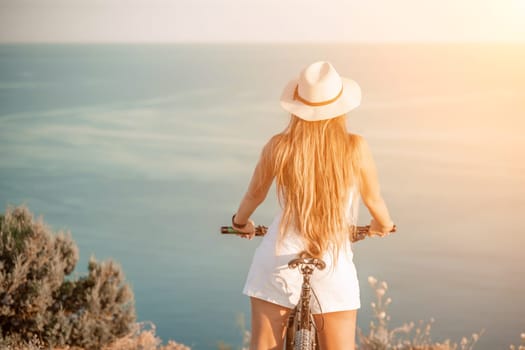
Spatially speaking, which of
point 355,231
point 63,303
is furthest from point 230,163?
point 355,231

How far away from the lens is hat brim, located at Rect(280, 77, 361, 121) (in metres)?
2.38

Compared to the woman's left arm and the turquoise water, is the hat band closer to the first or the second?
the woman's left arm

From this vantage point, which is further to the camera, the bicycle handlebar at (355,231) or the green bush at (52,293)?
the green bush at (52,293)

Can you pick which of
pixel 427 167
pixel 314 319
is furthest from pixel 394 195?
pixel 314 319

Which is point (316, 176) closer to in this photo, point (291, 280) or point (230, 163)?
point (291, 280)

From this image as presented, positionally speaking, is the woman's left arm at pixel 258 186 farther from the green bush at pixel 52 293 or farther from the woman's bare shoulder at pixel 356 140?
the green bush at pixel 52 293

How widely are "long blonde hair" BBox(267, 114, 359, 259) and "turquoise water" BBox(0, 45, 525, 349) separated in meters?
3.43

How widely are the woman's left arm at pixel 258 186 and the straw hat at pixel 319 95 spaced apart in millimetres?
142

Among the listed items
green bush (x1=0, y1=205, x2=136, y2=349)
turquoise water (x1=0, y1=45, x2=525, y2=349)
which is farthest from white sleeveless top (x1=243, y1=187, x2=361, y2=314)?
turquoise water (x1=0, y1=45, x2=525, y2=349)

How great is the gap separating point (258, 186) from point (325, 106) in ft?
1.02

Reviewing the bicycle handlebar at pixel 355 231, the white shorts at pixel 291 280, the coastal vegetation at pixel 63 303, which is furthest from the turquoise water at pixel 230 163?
the white shorts at pixel 291 280

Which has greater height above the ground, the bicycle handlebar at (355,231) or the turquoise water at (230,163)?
the turquoise water at (230,163)

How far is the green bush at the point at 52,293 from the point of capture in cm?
428

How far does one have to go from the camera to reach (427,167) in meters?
8.46
